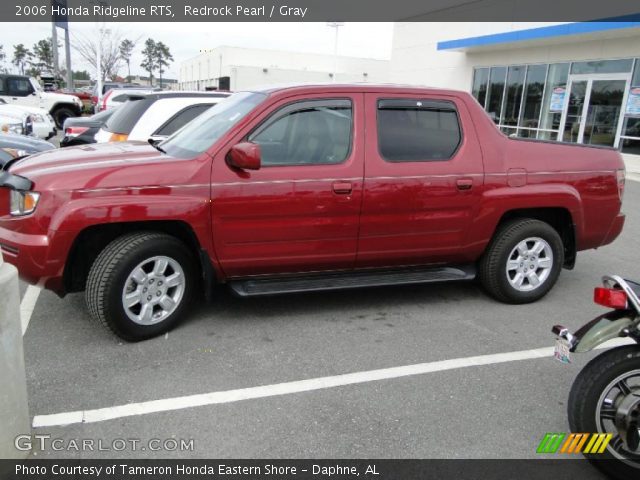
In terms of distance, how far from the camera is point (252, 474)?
2.68m

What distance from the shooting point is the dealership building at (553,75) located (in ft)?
51.4

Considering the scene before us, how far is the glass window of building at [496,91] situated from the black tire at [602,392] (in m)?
19.7

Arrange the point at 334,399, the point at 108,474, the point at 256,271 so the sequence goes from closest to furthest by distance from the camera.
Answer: the point at 108,474
the point at 334,399
the point at 256,271

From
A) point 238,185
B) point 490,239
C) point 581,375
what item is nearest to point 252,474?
point 581,375

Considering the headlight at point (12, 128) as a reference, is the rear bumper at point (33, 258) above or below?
below

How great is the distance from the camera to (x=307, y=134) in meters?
4.29

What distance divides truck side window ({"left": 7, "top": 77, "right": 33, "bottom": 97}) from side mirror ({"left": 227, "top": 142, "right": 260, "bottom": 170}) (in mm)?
19519

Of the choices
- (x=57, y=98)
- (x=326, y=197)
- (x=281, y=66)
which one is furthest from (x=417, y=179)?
(x=281, y=66)

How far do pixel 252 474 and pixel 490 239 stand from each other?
319 cm

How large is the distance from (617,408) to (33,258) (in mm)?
3710

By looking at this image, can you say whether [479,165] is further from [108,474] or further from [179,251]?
[108,474]

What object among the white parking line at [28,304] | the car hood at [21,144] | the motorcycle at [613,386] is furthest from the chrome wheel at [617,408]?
the car hood at [21,144]

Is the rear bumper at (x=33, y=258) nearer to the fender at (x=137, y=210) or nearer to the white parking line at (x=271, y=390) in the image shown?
the fender at (x=137, y=210)

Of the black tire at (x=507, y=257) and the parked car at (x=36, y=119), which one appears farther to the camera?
the parked car at (x=36, y=119)
